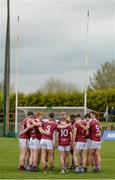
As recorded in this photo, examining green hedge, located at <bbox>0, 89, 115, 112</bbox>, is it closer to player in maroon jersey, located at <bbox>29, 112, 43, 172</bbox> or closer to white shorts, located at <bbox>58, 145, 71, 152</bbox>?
player in maroon jersey, located at <bbox>29, 112, 43, 172</bbox>

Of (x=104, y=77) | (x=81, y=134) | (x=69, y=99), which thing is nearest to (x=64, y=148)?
(x=81, y=134)

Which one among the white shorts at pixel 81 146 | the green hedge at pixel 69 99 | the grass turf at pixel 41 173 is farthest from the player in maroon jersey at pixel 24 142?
the green hedge at pixel 69 99

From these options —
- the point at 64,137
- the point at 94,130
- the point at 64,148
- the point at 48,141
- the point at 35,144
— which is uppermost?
the point at 94,130

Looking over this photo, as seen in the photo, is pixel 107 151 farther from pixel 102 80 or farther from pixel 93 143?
pixel 102 80

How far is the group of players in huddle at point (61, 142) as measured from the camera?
20406 millimetres

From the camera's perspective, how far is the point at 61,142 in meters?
20.5

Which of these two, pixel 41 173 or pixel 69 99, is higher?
pixel 69 99

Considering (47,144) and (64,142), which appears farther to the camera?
(64,142)

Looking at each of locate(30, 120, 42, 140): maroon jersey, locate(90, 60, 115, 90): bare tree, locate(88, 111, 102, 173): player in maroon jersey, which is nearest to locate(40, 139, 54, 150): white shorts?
locate(30, 120, 42, 140): maroon jersey

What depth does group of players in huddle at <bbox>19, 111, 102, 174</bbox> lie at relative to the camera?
20.4 metres

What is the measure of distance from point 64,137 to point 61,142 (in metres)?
0.20

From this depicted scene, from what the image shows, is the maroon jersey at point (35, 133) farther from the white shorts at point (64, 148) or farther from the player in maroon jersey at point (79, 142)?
the player in maroon jersey at point (79, 142)

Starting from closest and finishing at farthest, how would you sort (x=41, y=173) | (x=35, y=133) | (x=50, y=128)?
(x=41, y=173), (x=50, y=128), (x=35, y=133)

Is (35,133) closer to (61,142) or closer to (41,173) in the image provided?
(61,142)
